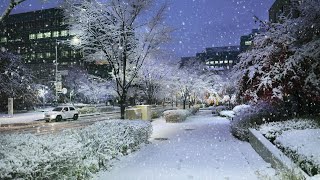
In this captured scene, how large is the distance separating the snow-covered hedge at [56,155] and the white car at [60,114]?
25.1m

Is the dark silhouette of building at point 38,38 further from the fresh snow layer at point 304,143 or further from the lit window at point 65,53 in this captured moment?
the fresh snow layer at point 304,143

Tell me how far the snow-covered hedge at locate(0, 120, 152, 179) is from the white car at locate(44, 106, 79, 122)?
82.3ft

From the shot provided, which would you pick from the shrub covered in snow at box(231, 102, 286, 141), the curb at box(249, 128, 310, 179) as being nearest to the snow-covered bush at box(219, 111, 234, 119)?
the shrub covered in snow at box(231, 102, 286, 141)

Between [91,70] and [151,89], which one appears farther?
[91,70]

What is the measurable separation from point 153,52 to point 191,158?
9787 millimetres

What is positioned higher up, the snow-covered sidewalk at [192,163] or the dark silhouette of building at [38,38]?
the dark silhouette of building at [38,38]

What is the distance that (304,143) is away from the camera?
9.34 metres

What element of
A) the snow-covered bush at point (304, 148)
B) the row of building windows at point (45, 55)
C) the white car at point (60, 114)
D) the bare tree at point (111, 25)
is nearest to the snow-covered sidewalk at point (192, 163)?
the snow-covered bush at point (304, 148)

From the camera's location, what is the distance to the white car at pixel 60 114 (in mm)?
34438

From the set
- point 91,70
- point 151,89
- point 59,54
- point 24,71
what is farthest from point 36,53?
point 151,89

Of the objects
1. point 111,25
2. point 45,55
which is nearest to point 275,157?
point 111,25

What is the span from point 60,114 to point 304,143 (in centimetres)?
2930

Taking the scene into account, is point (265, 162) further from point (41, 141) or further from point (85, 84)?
point (85, 84)

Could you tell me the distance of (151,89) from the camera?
34812mm
